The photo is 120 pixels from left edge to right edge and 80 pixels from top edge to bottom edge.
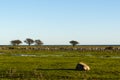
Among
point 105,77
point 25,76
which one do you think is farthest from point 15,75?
point 105,77

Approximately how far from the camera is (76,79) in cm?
2981

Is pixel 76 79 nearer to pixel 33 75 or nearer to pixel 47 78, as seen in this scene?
pixel 47 78

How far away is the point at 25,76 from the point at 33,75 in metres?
0.89

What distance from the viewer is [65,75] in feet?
107

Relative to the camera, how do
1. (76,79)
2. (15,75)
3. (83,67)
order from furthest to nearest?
(83,67) → (15,75) → (76,79)

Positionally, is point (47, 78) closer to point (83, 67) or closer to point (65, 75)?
point (65, 75)

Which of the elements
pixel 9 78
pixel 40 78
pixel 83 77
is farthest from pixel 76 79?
pixel 9 78

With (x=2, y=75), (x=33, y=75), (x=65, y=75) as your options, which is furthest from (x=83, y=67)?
(x=2, y=75)

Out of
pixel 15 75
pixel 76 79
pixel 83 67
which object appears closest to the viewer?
pixel 76 79

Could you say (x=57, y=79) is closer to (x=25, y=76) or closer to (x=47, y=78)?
(x=47, y=78)

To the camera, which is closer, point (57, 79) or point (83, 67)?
point (57, 79)

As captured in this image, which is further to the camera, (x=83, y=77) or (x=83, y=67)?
(x=83, y=67)

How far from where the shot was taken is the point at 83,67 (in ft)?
121

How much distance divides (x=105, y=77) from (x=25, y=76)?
779 centimetres
